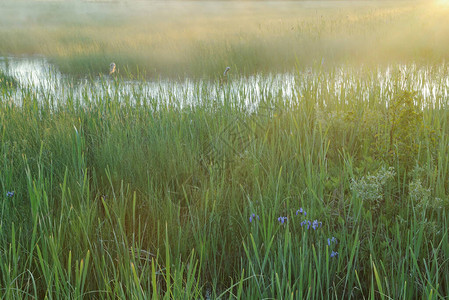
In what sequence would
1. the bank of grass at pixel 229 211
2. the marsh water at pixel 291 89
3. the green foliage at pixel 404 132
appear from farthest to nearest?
the marsh water at pixel 291 89, the green foliage at pixel 404 132, the bank of grass at pixel 229 211

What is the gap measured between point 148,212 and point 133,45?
9.16 meters

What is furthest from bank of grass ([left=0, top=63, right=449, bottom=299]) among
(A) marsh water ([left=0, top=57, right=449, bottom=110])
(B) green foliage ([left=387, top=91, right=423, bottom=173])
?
(A) marsh water ([left=0, top=57, right=449, bottom=110])

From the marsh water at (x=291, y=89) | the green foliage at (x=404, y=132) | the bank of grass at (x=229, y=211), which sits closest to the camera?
the bank of grass at (x=229, y=211)

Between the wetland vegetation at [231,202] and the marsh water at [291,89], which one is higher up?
the marsh water at [291,89]

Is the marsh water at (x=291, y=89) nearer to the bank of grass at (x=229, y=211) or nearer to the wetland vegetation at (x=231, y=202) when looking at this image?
the wetland vegetation at (x=231, y=202)

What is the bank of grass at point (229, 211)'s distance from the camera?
127 centimetres

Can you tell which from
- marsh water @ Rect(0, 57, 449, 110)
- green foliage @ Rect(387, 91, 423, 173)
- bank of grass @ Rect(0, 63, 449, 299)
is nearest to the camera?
bank of grass @ Rect(0, 63, 449, 299)

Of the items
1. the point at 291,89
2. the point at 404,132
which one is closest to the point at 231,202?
the point at 404,132

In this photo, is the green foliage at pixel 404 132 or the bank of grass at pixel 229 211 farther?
the green foliage at pixel 404 132

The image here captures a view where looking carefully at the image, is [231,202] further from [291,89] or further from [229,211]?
[291,89]

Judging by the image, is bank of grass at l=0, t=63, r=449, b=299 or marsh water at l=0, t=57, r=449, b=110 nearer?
bank of grass at l=0, t=63, r=449, b=299

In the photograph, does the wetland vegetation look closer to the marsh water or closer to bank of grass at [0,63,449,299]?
bank of grass at [0,63,449,299]

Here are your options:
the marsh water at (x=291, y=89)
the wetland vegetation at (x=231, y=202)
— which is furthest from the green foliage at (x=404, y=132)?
the marsh water at (x=291, y=89)

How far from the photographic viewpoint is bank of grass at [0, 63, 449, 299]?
1268 mm
